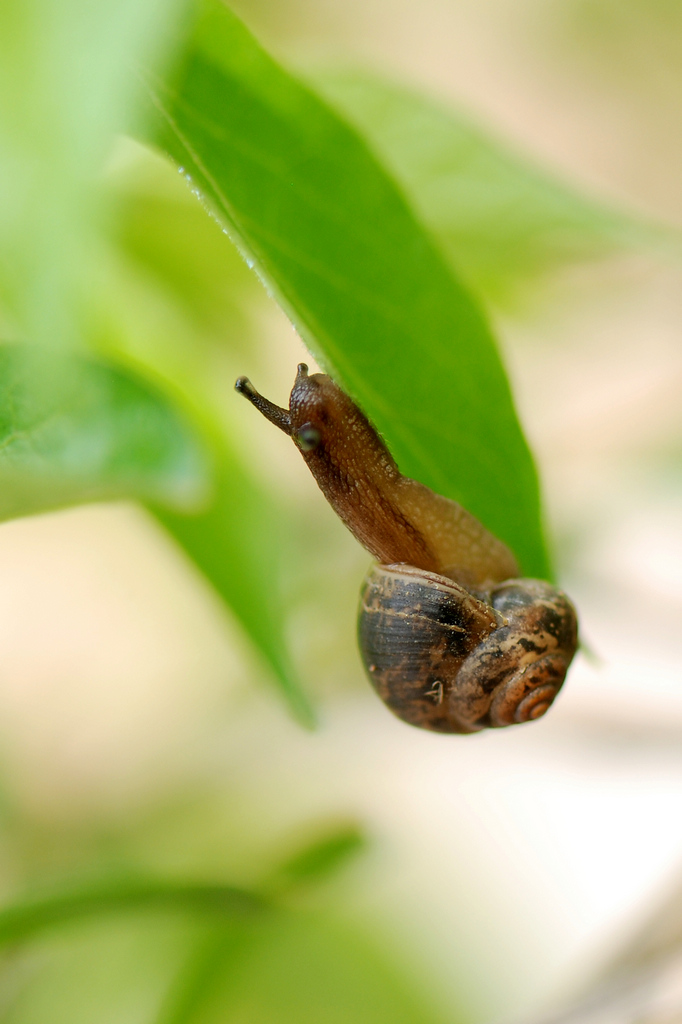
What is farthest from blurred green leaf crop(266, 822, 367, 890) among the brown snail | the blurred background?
the brown snail

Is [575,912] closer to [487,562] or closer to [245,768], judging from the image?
[245,768]

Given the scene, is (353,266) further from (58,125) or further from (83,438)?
(58,125)

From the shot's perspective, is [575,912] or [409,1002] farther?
[575,912]

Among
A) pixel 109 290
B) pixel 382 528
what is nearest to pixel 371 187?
pixel 382 528

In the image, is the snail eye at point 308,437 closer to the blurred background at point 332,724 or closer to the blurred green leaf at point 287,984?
the blurred background at point 332,724

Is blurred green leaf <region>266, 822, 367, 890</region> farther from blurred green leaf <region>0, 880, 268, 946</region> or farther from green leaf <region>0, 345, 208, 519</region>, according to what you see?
green leaf <region>0, 345, 208, 519</region>
